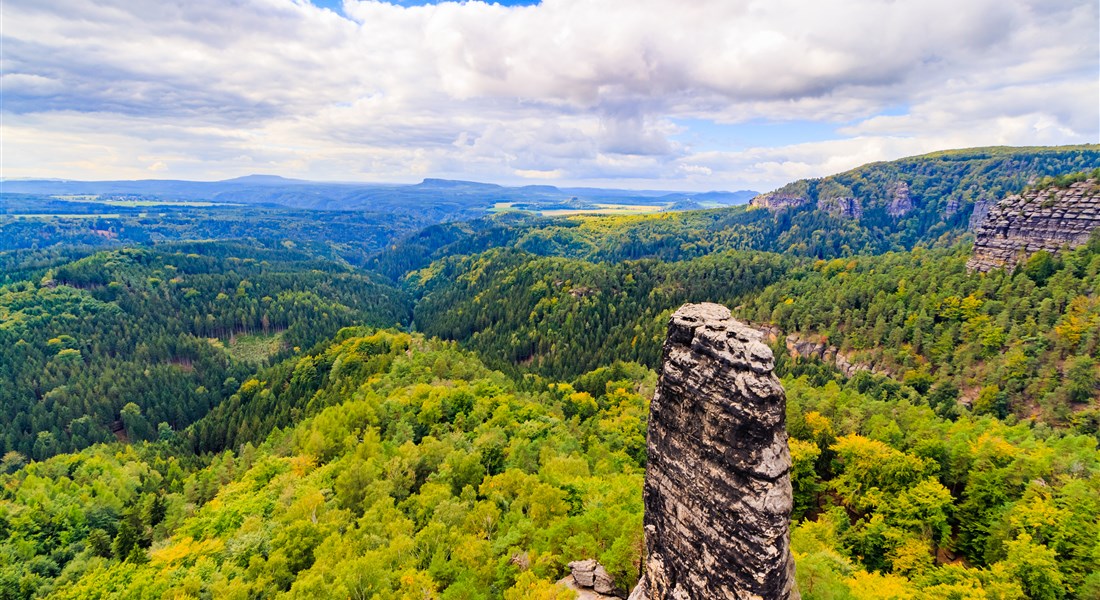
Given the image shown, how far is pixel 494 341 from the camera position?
638ft

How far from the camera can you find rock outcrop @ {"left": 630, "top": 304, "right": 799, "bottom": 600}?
2298 centimetres

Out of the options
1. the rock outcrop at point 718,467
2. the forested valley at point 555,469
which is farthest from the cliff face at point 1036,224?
the rock outcrop at point 718,467

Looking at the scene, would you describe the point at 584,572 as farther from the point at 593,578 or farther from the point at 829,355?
the point at 829,355

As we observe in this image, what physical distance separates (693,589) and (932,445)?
50489 mm

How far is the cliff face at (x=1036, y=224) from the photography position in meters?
130

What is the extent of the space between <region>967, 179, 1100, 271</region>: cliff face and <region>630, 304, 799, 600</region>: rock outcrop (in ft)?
529

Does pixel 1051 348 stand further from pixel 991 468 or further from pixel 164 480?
pixel 164 480

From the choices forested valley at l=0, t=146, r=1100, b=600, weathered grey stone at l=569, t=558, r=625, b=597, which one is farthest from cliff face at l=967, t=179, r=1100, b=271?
weathered grey stone at l=569, t=558, r=625, b=597

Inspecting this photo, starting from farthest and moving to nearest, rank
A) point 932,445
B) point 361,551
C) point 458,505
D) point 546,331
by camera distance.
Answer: point 546,331 → point 932,445 → point 458,505 → point 361,551

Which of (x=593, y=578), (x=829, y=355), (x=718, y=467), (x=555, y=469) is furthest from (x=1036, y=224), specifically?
(x=718, y=467)

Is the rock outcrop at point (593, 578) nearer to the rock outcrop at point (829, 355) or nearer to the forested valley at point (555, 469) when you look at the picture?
the forested valley at point (555, 469)

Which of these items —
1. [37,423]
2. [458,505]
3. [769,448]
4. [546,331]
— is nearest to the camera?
[769,448]

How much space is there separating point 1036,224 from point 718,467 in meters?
177

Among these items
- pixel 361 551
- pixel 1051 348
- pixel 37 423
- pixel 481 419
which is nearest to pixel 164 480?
pixel 481 419
